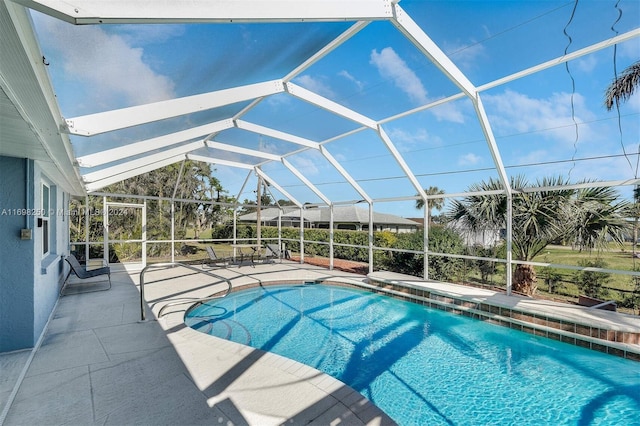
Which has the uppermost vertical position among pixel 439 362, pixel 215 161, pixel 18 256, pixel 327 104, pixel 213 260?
pixel 327 104

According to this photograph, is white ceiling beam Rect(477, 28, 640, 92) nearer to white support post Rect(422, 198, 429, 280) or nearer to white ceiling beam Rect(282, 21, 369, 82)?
white ceiling beam Rect(282, 21, 369, 82)

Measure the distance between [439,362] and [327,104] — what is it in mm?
5371

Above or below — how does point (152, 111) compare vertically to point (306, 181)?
above

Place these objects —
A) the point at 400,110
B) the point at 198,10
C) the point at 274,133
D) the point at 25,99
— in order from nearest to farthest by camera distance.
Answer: the point at 198,10, the point at 25,99, the point at 400,110, the point at 274,133

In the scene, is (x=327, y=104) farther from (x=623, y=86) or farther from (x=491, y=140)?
(x=623, y=86)

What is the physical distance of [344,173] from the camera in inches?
399

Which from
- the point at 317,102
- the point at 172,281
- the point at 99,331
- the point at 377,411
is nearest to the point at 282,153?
the point at 317,102

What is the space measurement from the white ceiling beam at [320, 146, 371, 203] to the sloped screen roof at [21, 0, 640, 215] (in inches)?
5.2

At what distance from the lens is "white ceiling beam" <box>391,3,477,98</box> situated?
153 inches

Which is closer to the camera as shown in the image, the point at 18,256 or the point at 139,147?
the point at 18,256

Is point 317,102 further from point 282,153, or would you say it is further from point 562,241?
point 562,241

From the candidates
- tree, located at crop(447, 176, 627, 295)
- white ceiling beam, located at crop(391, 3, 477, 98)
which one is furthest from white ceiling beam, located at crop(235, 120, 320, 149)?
tree, located at crop(447, 176, 627, 295)

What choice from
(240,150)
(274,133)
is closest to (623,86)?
(274,133)

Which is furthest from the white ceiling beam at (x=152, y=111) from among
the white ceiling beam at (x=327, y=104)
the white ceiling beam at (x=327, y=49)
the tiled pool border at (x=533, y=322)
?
the tiled pool border at (x=533, y=322)
